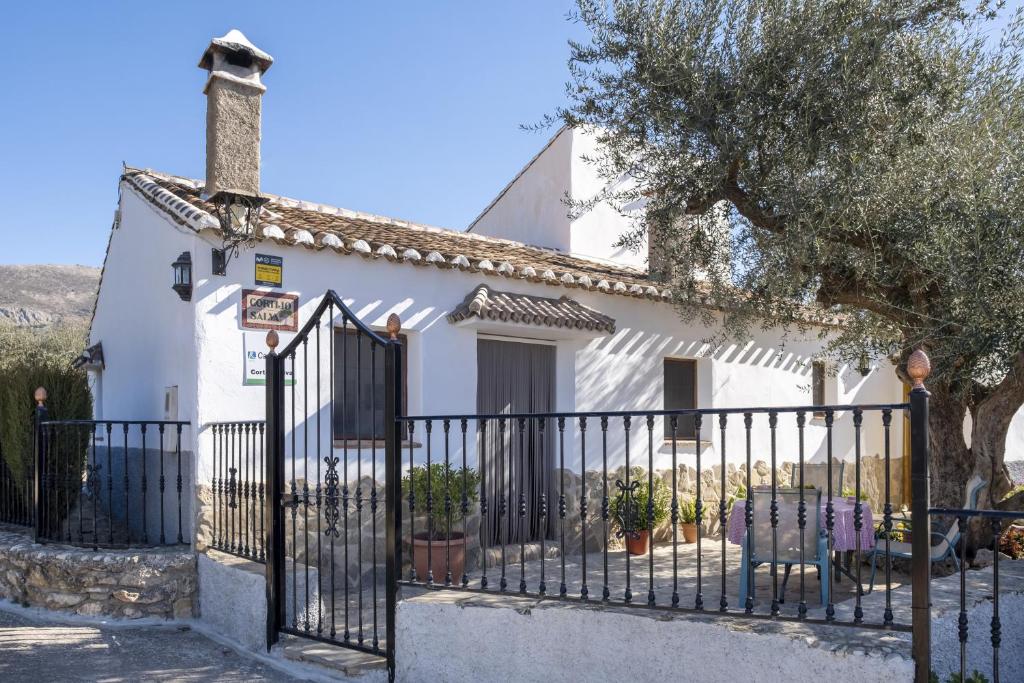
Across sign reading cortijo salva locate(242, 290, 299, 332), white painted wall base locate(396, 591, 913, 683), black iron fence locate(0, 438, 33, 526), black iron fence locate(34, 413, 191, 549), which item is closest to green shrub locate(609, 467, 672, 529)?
white painted wall base locate(396, 591, 913, 683)

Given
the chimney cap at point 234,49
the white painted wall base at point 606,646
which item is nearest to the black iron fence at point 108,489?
the white painted wall base at point 606,646

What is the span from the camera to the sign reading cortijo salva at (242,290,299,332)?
643 cm

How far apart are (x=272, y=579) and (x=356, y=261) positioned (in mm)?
2817

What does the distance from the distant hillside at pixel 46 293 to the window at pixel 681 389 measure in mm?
30193

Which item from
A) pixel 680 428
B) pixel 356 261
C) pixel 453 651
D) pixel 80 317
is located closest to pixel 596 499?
pixel 680 428

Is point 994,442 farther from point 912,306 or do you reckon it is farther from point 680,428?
point 680,428

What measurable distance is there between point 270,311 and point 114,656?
2717mm

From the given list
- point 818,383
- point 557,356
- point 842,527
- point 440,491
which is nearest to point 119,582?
point 440,491

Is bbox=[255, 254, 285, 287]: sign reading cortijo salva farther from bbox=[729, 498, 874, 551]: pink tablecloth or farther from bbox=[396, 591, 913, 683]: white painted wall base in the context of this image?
bbox=[729, 498, 874, 551]: pink tablecloth

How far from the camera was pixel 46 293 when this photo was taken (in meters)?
38.2

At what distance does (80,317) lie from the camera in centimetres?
3484

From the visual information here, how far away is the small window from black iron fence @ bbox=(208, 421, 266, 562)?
7.95 metres

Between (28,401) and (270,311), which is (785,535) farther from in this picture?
(28,401)

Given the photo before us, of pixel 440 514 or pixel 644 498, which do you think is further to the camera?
pixel 644 498
